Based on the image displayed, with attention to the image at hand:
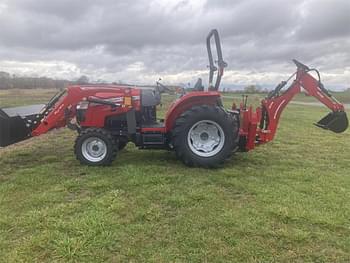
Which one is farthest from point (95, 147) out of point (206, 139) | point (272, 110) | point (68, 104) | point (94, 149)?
point (272, 110)

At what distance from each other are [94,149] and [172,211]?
2.69 meters

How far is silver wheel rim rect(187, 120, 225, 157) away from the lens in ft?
22.9

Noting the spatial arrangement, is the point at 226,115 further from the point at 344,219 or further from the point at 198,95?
the point at 344,219

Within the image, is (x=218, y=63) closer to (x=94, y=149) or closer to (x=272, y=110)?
(x=272, y=110)

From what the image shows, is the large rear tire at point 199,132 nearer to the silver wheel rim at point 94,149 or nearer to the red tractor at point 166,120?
the red tractor at point 166,120

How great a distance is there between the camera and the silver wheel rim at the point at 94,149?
691 centimetres

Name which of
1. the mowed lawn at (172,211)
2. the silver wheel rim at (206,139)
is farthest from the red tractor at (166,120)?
the mowed lawn at (172,211)

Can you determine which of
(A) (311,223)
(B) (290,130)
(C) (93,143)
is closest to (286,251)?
(A) (311,223)

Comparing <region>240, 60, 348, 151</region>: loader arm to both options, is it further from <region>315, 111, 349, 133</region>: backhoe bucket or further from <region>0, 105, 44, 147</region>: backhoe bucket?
<region>0, 105, 44, 147</region>: backhoe bucket

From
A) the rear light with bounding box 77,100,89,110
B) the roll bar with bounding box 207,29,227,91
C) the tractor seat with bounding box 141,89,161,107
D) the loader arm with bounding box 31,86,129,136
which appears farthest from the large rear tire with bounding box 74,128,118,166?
the roll bar with bounding box 207,29,227,91

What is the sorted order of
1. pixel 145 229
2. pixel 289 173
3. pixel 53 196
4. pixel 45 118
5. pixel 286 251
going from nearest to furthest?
pixel 286 251 < pixel 145 229 < pixel 53 196 < pixel 289 173 < pixel 45 118

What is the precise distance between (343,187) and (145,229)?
3206mm

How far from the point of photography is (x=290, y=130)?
13109 millimetres

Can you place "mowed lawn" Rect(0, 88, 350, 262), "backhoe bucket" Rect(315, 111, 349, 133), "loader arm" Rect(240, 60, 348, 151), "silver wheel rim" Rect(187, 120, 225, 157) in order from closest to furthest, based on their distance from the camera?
"mowed lawn" Rect(0, 88, 350, 262) → "silver wheel rim" Rect(187, 120, 225, 157) → "loader arm" Rect(240, 60, 348, 151) → "backhoe bucket" Rect(315, 111, 349, 133)
